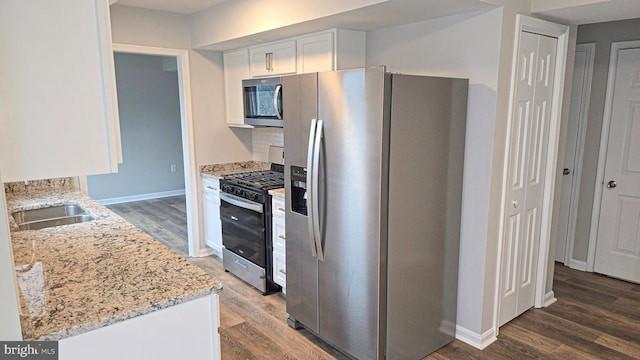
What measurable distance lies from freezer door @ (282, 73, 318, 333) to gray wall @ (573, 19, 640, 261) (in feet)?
9.41

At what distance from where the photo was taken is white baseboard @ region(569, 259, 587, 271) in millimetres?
4090

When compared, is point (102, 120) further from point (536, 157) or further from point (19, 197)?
point (536, 157)

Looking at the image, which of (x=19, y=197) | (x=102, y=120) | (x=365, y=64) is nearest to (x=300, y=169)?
(x=365, y=64)

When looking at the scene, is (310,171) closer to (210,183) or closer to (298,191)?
(298,191)

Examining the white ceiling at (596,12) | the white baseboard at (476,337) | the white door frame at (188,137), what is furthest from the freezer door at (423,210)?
the white door frame at (188,137)

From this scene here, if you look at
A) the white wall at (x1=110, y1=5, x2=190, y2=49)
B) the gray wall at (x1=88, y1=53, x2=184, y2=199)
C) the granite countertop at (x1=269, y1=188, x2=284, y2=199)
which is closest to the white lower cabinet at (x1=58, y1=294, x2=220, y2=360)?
the granite countertop at (x1=269, y1=188, x2=284, y2=199)

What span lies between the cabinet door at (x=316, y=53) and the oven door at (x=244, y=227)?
118 cm

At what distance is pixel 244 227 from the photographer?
373cm

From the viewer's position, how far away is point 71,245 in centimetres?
210

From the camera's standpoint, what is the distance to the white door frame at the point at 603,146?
368cm

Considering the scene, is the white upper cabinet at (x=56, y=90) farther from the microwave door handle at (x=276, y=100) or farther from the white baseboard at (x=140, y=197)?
the white baseboard at (x=140, y=197)

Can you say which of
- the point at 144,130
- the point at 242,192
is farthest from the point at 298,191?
the point at 144,130

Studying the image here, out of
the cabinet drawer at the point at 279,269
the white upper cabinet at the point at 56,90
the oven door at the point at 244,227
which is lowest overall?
the cabinet drawer at the point at 279,269

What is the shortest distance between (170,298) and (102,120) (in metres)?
0.67
